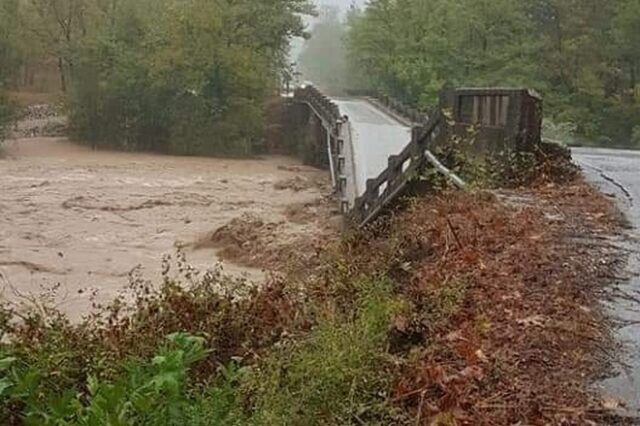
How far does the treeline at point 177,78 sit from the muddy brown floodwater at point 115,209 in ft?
7.82

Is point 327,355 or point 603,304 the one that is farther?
point 603,304

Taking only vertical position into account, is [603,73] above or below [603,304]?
above

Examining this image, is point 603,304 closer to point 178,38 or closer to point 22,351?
point 22,351

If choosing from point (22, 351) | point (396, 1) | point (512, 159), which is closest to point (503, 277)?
point (22, 351)

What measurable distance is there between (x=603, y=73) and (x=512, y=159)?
2447cm

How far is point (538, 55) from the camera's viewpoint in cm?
3331

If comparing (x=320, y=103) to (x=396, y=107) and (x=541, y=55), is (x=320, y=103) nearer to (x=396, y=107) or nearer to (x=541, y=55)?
(x=396, y=107)

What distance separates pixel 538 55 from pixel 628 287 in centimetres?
3011

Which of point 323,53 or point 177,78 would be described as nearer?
point 177,78

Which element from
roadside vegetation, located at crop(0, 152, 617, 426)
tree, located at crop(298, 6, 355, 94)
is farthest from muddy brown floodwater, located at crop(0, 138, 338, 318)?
tree, located at crop(298, 6, 355, 94)

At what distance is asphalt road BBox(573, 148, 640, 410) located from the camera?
3498 mm

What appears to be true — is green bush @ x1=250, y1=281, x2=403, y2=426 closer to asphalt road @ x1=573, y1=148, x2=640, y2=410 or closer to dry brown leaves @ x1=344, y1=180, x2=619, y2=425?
dry brown leaves @ x1=344, y1=180, x2=619, y2=425

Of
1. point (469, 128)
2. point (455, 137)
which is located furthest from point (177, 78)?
point (469, 128)

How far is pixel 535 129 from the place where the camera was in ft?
28.3
